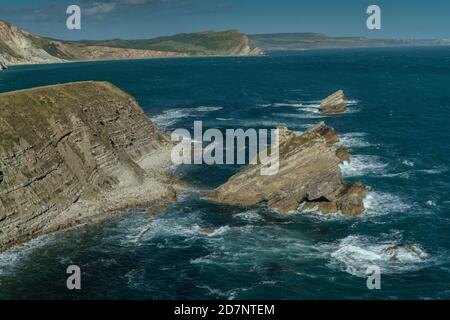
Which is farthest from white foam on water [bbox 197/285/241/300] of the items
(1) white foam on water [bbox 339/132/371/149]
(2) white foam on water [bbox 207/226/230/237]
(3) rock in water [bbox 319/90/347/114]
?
(3) rock in water [bbox 319/90/347/114]

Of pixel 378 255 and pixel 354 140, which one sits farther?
pixel 354 140

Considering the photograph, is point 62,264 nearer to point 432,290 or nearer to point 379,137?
point 432,290

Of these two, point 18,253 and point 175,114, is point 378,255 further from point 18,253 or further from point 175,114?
point 175,114

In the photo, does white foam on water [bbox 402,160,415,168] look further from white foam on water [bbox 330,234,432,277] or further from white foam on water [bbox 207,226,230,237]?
white foam on water [bbox 207,226,230,237]

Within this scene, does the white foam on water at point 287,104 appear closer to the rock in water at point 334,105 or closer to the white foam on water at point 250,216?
the rock in water at point 334,105

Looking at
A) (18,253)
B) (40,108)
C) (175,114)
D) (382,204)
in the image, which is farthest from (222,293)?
(175,114)
